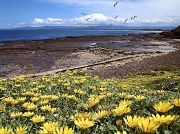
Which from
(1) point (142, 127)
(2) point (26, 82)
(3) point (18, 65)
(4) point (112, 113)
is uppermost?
(1) point (142, 127)

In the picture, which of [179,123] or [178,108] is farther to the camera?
[178,108]

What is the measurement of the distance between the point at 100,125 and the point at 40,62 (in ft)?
104

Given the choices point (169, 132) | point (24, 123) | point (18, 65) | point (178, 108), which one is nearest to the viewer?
point (169, 132)

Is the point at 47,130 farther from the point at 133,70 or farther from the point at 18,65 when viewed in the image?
the point at 18,65

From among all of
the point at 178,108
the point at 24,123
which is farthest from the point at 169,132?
the point at 24,123

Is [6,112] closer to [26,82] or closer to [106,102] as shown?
[106,102]

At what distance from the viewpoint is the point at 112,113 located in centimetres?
271

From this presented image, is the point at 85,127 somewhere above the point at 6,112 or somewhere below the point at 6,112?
above

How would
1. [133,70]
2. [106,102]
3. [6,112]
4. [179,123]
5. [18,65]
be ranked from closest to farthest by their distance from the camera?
[179,123], [6,112], [106,102], [133,70], [18,65]

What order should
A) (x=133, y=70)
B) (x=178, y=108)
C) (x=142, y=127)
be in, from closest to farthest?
1. (x=142, y=127)
2. (x=178, y=108)
3. (x=133, y=70)

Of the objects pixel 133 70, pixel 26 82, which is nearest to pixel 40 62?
pixel 133 70

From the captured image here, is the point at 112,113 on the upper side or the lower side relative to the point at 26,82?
upper

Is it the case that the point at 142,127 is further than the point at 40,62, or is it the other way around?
the point at 40,62

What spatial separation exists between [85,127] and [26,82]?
173 inches
